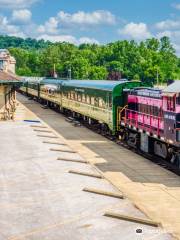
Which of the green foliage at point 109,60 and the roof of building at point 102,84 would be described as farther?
the green foliage at point 109,60

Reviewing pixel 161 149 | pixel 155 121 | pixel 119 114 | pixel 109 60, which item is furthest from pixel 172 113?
pixel 109 60

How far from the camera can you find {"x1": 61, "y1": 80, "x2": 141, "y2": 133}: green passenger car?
31.9 meters

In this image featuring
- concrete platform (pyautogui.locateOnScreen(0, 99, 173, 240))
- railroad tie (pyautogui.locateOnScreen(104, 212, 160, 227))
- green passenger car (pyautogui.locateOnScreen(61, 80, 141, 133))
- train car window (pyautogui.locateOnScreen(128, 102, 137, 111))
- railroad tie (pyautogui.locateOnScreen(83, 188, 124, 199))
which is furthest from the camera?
green passenger car (pyautogui.locateOnScreen(61, 80, 141, 133))

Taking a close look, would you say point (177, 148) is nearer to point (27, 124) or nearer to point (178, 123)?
point (178, 123)

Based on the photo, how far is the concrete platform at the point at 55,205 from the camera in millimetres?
13211

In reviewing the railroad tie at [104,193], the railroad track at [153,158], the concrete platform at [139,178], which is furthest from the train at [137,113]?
the railroad tie at [104,193]

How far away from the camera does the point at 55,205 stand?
52.6ft

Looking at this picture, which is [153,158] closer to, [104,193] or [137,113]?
[137,113]

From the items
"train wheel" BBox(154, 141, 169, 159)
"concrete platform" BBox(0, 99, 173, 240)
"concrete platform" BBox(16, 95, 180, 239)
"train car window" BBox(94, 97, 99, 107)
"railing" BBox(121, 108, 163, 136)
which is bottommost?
"concrete platform" BBox(16, 95, 180, 239)

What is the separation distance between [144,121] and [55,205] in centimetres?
1209

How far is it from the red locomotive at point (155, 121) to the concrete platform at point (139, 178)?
0.83 metres

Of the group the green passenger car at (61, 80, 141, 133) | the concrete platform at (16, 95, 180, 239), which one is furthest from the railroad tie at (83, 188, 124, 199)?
the green passenger car at (61, 80, 141, 133)

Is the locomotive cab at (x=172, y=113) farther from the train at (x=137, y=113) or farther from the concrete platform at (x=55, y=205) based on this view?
the concrete platform at (x=55, y=205)

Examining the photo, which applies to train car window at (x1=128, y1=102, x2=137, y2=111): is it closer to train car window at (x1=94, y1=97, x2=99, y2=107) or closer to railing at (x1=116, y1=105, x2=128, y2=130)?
railing at (x1=116, y1=105, x2=128, y2=130)
